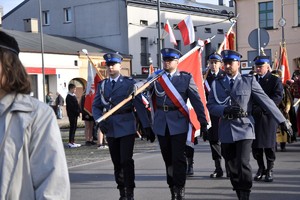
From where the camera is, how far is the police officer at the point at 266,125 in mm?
8727

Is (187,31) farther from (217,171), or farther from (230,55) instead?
(230,55)

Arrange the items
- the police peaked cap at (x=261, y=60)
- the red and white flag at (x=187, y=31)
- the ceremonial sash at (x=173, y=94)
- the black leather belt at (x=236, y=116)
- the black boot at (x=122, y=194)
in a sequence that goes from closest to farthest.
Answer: the black leather belt at (x=236, y=116), the ceremonial sash at (x=173, y=94), the black boot at (x=122, y=194), the police peaked cap at (x=261, y=60), the red and white flag at (x=187, y=31)

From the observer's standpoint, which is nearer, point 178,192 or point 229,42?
point 178,192

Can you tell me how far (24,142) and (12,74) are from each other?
0.33 meters

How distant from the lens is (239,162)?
6.73 metres

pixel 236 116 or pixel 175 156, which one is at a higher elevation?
pixel 236 116

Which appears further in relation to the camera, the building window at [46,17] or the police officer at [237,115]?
the building window at [46,17]

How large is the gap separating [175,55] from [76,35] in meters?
40.6

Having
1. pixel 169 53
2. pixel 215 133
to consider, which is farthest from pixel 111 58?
pixel 215 133

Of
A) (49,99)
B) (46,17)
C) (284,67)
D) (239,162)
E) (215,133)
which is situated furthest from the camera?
(46,17)

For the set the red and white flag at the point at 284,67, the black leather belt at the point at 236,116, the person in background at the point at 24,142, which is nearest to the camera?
the person in background at the point at 24,142

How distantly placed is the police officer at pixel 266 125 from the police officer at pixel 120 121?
2.13 meters

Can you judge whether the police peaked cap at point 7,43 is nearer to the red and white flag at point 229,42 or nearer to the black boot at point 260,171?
the black boot at point 260,171

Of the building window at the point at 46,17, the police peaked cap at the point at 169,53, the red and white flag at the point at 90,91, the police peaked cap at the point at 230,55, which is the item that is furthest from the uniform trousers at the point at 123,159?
the building window at the point at 46,17
